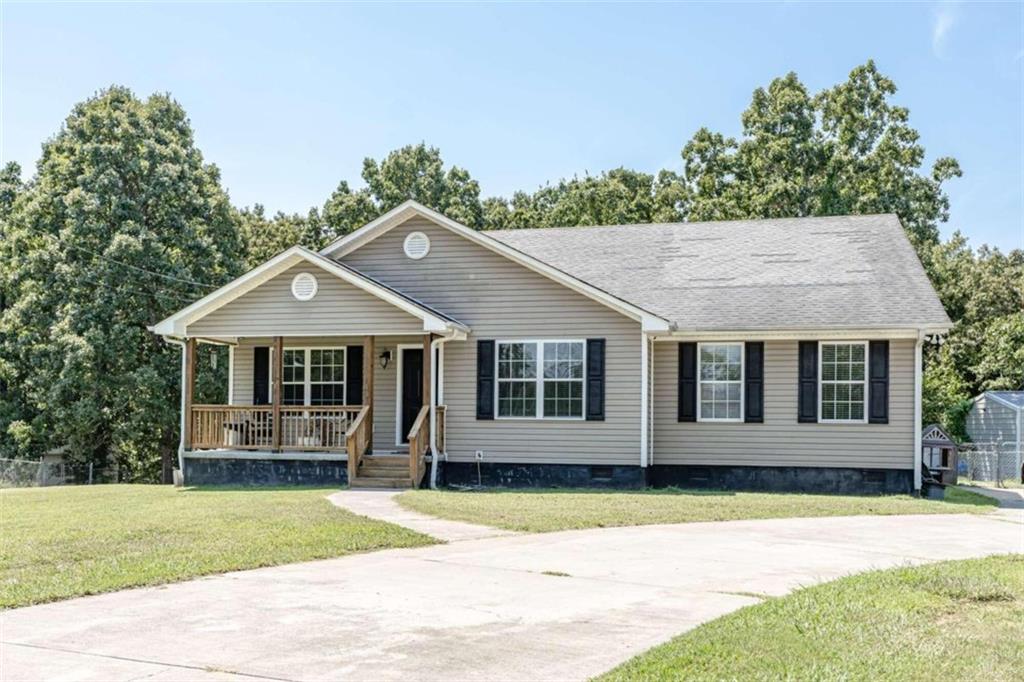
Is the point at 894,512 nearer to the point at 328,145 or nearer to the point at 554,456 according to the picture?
the point at 554,456

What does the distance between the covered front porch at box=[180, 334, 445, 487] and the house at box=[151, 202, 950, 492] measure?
0.04 metres

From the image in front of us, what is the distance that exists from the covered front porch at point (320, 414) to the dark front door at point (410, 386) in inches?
0.7

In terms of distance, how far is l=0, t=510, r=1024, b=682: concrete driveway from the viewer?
5559 mm

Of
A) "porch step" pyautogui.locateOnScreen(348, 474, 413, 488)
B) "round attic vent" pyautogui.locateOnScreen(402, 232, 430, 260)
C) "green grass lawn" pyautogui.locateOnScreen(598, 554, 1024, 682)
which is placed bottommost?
"porch step" pyautogui.locateOnScreen(348, 474, 413, 488)

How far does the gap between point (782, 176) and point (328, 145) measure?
597 inches

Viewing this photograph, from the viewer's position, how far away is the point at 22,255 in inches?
1121

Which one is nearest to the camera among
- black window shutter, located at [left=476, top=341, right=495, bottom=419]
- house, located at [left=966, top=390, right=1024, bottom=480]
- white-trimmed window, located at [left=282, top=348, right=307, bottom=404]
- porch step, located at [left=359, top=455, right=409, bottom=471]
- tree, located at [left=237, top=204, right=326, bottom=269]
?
porch step, located at [left=359, top=455, right=409, bottom=471]

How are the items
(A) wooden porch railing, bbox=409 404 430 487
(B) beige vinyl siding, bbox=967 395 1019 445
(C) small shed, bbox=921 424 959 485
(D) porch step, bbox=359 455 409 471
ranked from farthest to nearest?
(B) beige vinyl siding, bbox=967 395 1019 445 → (C) small shed, bbox=921 424 959 485 → (D) porch step, bbox=359 455 409 471 → (A) wooden porch railing, bbox=409 404 430 487

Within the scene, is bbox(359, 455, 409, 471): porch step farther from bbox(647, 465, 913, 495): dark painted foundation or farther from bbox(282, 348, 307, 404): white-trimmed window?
bbox(647, 465, 913, 495): dark painted foundation

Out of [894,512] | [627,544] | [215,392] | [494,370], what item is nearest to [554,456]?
[494,370]

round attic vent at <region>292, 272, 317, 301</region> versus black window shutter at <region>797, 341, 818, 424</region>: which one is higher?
round attic vent at <region>292, 272, 317, 301</region>

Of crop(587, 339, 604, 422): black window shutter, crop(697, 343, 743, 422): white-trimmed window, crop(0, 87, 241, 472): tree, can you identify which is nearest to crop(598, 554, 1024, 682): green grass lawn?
crop(587, 339, 604, 422): black window shutter

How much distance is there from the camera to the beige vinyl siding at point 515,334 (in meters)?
17.3

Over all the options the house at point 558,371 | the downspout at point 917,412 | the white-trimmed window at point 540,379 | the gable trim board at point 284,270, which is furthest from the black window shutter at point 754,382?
the gable trim board at point 284,270
